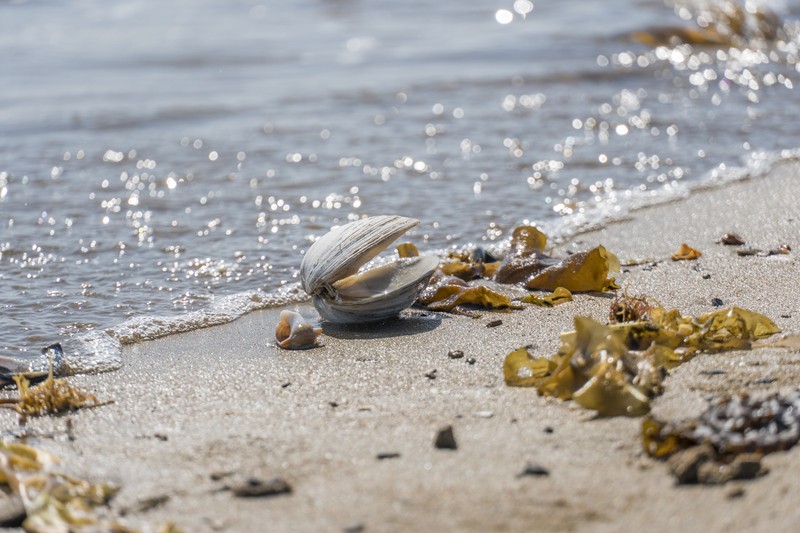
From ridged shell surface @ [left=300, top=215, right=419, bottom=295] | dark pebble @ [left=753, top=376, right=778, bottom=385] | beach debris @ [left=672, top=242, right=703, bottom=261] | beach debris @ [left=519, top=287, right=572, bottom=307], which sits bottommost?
beach debris @ [left=672, top=242, right=703, bottom=261]

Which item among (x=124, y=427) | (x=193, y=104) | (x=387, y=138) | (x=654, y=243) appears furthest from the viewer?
(x=193, y=104)

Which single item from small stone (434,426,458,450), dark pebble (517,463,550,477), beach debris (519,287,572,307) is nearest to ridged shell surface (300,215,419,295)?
beach debris (519,287,572,307)

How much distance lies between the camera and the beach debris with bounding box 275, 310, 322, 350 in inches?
132

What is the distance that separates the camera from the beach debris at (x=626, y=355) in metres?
2.53

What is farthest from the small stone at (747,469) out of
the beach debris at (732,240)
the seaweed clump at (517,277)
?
the beach debris at (732,240)

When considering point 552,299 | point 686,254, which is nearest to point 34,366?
point 552,299

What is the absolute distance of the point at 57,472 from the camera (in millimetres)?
2340

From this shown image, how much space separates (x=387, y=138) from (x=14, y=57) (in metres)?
5.35

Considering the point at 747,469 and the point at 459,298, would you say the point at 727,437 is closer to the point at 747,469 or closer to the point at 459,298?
the point at 747,469

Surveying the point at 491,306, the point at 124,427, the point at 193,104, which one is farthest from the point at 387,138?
the point at 124,427

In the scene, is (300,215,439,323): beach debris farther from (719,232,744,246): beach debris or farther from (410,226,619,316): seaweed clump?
(719,232,744,246): beach debris

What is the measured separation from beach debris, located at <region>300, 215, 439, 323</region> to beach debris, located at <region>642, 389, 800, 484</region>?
4.25 ft

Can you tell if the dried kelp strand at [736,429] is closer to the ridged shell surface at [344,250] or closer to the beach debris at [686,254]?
the ridged shell surface at [344,250]

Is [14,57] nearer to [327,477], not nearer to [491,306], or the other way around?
[491,306]
